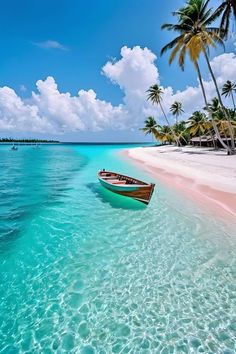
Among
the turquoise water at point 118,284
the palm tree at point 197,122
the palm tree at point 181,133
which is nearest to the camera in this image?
the turquoise water at point 118,284

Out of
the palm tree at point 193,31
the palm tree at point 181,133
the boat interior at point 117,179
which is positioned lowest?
the boat interior at point 117,179

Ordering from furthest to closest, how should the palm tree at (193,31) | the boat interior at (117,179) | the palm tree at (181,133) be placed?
the palm tree at (181,133) < the palm tree at (193,31) < the boat interior at (117,179)

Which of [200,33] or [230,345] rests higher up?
[200,33]

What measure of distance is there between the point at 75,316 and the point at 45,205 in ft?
23.7

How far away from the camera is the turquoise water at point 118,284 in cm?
319

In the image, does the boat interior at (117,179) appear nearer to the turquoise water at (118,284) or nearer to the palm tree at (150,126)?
the turquoise water at (118,284)

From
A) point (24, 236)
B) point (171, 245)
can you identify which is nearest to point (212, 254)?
point (171, 245)

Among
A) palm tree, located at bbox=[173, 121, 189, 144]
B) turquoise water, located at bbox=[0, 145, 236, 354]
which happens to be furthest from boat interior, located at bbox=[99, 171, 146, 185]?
palm tree, located at bbox=[173, 121, 189, 144]

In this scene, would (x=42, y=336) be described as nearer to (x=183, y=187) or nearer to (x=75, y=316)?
(x=75, y=316)

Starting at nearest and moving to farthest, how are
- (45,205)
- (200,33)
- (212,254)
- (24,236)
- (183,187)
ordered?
(212,254)
(24,236)
(45,205)
(183,187)
(200,33)

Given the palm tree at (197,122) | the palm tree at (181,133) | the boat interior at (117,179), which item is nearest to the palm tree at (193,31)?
the boat interior at (117,179)

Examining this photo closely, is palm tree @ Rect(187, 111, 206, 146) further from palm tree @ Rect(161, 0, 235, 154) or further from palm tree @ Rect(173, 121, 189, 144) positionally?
palm tree @ Rect(161, 0, 235, 154)

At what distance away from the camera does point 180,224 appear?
7.38 meters

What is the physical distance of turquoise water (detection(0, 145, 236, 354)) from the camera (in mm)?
3191
